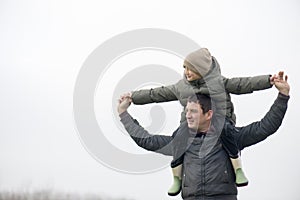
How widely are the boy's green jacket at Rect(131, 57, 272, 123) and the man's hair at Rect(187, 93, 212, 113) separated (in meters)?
0.03

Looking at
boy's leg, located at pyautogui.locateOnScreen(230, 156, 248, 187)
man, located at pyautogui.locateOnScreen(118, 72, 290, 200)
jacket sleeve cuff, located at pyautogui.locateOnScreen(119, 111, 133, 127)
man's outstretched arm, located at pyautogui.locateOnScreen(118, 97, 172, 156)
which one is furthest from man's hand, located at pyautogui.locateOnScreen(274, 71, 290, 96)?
jacket sleeve cuff, located at pyautogui.locateOnScreen(119, 111, 133, 127)

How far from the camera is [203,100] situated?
3.58 meters

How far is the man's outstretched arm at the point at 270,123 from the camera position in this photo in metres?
3.32

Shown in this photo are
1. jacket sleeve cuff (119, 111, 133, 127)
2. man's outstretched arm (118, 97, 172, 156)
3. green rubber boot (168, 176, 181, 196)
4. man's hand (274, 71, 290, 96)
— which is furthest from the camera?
jacket sleeve cuff (119, 111, 133, 127)

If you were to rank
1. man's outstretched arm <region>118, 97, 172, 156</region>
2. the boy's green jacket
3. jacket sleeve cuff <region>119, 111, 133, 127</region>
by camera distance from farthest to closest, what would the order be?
jacket sleeve cuff <region>119, 111, 133, 127</region> → man's outstretched arm <region>118, 97, 172, 156</region> → the boy's green jacket

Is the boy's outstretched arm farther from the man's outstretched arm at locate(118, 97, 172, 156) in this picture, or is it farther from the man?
the man's outstretched arm at locate(118, 97, 172, 156)

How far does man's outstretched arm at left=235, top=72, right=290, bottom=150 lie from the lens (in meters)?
3.32

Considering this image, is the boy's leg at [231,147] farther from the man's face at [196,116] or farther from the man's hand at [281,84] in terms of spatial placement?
the man's hand at [281,84]

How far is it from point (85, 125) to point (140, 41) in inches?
38.2

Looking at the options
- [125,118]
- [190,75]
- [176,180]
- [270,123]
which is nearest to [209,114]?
[190,75]

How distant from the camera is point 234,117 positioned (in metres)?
3.75

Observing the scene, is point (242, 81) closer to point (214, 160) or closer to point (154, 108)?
point (214, 160)

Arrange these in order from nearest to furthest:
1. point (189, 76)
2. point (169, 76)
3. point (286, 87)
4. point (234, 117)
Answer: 1. point (286, 87)
2. point (189, 76)
3. point (234, 117)
4. point (169, 76)

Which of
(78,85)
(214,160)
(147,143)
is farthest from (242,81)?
(78,85)
